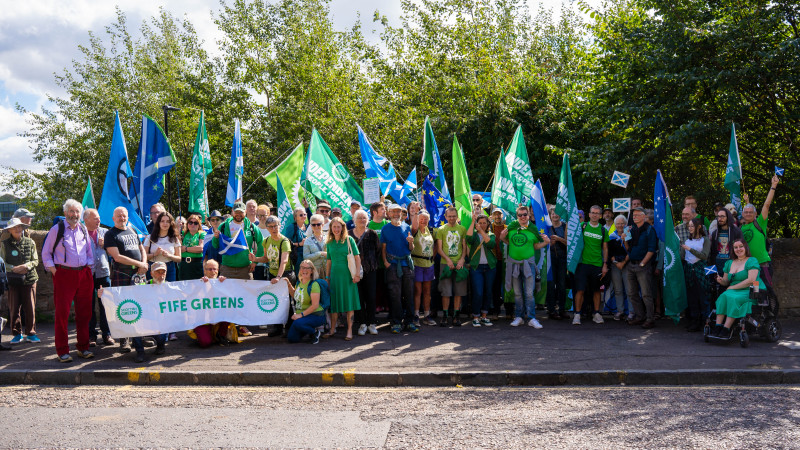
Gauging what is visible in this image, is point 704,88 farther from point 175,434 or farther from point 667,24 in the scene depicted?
point 175,434

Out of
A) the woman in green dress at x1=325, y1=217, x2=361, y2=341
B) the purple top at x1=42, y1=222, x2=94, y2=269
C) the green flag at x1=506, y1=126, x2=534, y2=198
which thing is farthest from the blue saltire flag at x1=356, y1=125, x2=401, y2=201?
the purple top at x1=42, y1=222, x2=94, y2=269

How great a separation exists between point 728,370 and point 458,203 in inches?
195

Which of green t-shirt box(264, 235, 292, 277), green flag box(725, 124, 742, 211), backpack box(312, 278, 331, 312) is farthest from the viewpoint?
green flag box(725, 124, 742, 211)

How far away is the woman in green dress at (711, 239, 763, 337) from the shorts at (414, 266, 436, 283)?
4.05 meters

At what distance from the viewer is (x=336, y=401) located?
6.37m

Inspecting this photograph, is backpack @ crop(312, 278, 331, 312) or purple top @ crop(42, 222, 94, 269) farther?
backpack @ crop(312, 278, 331, 312)

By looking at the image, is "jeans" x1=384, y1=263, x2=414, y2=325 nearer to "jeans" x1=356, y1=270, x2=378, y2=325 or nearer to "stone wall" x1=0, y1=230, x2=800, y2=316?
"jeans" x1=356, y1=270, x2=378, y2=325

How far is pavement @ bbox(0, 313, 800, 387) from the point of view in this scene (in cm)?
711

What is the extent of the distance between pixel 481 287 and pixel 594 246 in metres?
1.94

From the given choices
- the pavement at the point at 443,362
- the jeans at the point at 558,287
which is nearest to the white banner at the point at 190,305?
the pavement at the point at 443,362

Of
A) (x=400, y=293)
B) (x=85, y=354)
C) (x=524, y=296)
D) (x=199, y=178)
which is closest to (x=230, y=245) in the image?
(x=85, y=354)

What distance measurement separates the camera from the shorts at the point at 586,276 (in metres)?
10.2

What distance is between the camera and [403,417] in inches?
226

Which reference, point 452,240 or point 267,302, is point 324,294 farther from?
point 452,240
